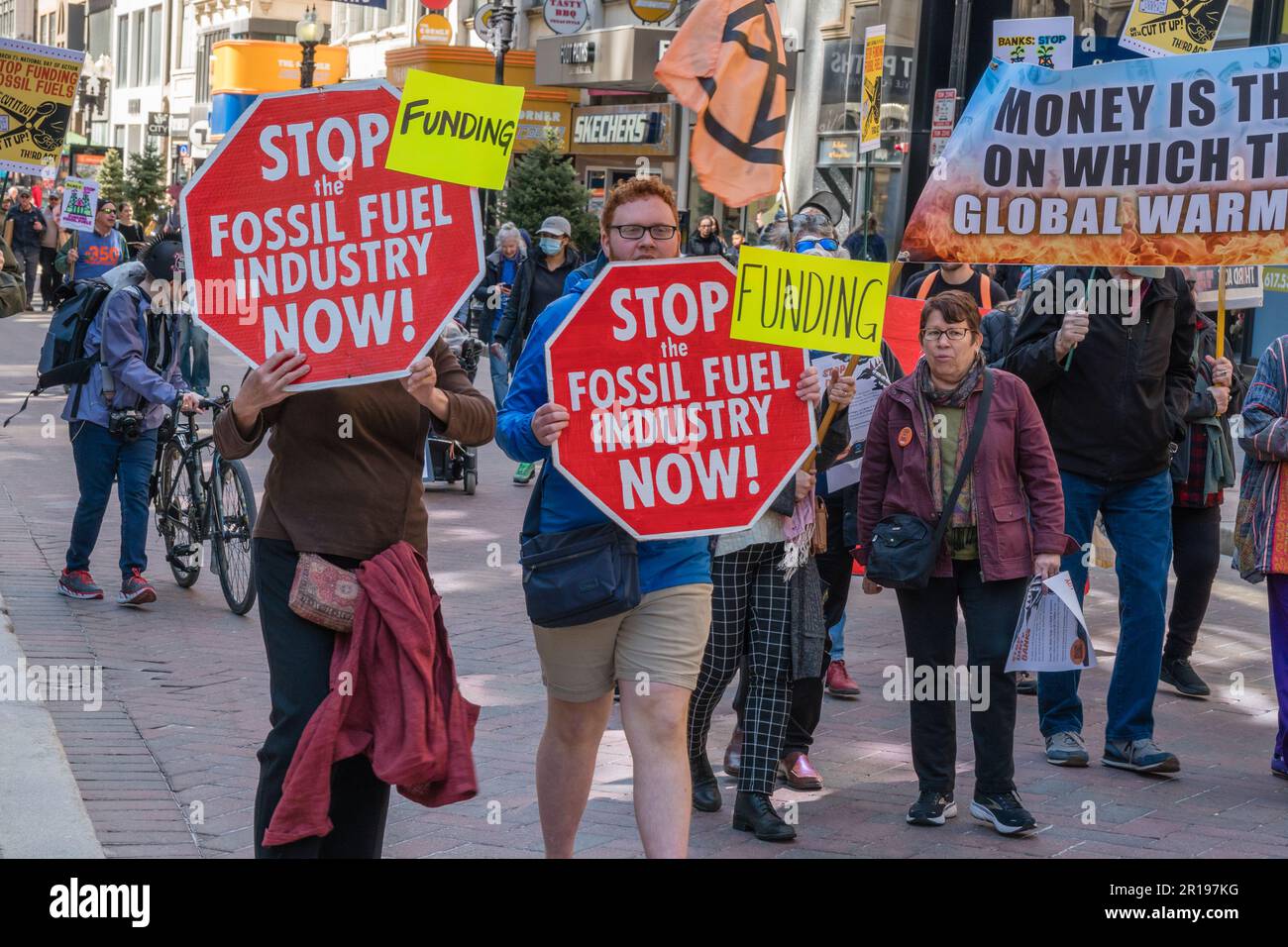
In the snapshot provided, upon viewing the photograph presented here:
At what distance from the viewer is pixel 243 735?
653 centimetres

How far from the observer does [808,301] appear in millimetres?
4680

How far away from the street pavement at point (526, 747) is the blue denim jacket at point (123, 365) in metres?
1.05

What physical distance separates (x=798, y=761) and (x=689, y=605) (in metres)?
1.82

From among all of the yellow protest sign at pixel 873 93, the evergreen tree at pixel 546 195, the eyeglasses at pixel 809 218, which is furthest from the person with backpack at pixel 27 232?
the eyeglasses at pixel 809 218

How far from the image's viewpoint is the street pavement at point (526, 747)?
552 cm

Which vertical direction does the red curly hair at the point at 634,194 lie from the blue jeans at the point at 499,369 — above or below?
above

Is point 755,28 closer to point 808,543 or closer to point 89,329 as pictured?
point 808,543

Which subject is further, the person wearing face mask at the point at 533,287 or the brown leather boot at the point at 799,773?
the person wearing face mask at the point at 533,287

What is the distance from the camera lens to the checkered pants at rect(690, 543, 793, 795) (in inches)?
224

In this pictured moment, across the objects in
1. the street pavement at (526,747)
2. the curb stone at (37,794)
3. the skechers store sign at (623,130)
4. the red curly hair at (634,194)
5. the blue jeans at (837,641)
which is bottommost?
the street pavement at (526,747)

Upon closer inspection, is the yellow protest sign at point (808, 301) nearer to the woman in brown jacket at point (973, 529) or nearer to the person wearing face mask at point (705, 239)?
the woman in brown jacket at point (973, 529)

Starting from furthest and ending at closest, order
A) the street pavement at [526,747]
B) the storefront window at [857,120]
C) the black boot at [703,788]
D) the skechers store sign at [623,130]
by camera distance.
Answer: the skechers store sign at [623,130] → the storefront window at [857,120] → the black boot at [703,788] → the street pavement at [526,747]

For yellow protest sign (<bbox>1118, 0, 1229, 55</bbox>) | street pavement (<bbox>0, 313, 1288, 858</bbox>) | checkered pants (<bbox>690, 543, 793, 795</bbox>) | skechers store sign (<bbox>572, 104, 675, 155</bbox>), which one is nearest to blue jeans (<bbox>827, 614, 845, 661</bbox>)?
street pavement (<bbox>0, 313, 1288, 858</bbox>)

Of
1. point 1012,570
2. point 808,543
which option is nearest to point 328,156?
point 808,543
